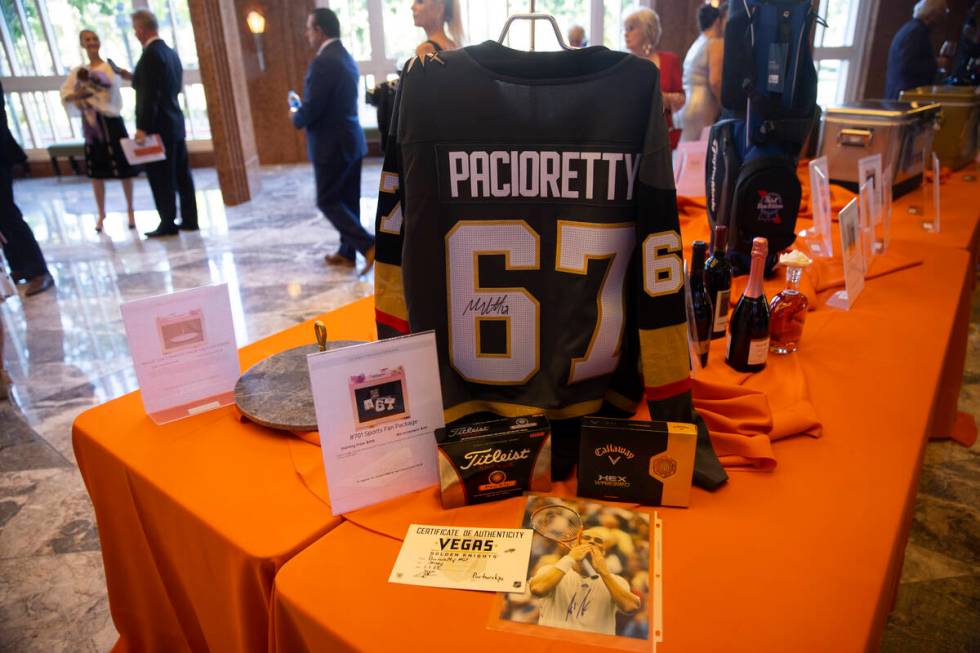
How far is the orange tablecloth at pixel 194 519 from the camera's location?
94 cm

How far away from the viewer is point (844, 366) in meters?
1.41

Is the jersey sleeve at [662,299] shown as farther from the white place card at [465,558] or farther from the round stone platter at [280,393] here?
the round stone platter at [280,393]

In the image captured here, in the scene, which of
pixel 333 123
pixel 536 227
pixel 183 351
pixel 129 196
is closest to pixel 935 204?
pixel 536 227

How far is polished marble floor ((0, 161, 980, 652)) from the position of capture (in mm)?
1683

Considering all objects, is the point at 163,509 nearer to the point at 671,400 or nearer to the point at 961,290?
the point at 671,400

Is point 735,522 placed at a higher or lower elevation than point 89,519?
higher

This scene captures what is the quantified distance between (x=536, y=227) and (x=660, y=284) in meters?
0.23

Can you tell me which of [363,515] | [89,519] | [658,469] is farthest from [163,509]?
[89,519]

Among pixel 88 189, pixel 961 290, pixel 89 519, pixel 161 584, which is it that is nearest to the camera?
pixel 161 584

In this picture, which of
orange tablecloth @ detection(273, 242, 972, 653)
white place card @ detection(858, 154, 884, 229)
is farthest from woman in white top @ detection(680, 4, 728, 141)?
orange tablecloth @ detection(273, 242, 972, 653)

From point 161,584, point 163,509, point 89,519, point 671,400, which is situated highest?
point 671,400

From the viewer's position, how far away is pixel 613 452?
97 centimetres

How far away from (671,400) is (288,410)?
27.5 inches

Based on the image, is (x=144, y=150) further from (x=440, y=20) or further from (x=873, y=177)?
(x=873, y=177)
